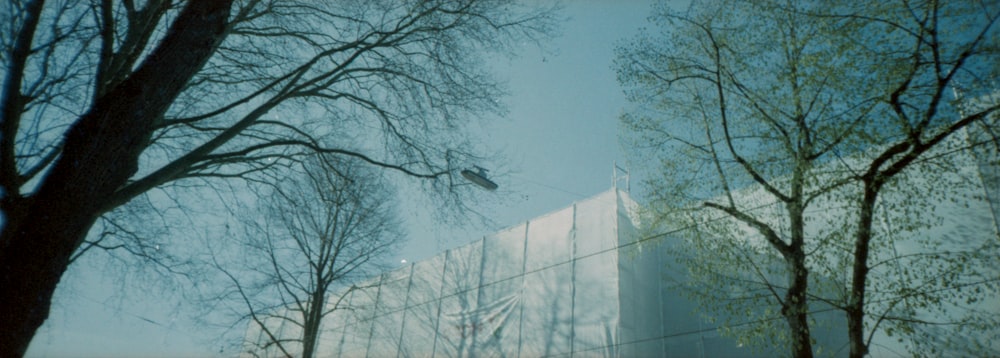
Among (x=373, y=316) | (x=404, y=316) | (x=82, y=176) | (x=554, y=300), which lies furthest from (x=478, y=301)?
(x=82, y=176)

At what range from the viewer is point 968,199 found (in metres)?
8.18

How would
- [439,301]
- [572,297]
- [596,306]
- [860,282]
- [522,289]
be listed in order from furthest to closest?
[439,301] < [522,289] < [572,297] < [596,306] < [860,282]

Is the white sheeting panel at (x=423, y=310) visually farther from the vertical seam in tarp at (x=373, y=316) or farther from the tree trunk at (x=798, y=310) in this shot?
the tree trunk at (x=798, y=310)

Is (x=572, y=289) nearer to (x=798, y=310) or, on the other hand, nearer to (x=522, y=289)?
(x=522, y=289)

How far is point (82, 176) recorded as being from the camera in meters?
2.97

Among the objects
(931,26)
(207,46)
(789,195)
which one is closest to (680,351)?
(789,195)

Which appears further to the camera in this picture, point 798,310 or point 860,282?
point 798,310

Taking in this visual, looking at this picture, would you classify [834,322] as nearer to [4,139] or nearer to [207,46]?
[207,46]

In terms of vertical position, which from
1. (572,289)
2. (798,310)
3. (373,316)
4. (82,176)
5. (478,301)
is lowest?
(82,176)

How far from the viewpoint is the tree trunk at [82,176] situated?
8.80 ft

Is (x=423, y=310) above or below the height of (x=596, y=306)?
above

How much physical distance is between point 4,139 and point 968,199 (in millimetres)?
11826

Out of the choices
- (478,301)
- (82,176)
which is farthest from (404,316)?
(82,176)

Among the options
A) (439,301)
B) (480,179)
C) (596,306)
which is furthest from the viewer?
(439,301)
